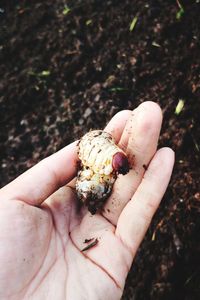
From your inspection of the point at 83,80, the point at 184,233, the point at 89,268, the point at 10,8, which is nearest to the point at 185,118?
the point at 184,233

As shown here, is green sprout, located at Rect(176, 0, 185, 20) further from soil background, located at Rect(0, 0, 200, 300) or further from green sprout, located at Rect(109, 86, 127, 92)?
green sprout, located at Rect(109, 86, 127, 92)

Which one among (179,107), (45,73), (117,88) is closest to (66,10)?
(45,73)

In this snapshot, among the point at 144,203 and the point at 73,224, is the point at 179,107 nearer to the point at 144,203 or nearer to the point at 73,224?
the point at 144,203

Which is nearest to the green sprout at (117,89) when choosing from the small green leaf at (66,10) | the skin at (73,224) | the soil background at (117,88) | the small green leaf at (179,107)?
the soil background at (117,88)

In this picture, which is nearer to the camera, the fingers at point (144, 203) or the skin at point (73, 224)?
the skin at point (73, 224)

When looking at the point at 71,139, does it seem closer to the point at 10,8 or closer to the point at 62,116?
the point at 62,116

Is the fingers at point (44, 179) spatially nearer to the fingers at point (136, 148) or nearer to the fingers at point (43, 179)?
the fingers at point (43, 179)
